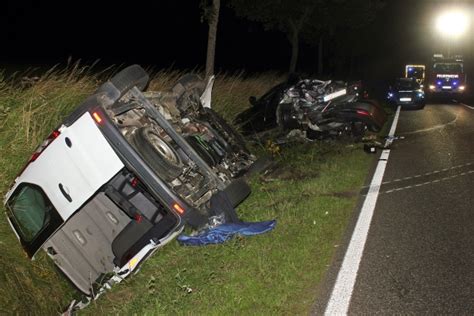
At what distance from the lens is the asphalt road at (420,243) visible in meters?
4.24

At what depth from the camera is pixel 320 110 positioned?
37.5ft

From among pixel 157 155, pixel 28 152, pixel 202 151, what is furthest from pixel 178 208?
pixel 28 152

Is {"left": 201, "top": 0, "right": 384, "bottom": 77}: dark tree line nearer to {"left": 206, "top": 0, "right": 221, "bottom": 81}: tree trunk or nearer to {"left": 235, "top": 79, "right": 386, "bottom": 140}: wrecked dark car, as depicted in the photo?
{"left": 206, "top": 0, "right": 221, "bottom": 81}: tree trunk

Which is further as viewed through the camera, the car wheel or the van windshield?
the car wheel

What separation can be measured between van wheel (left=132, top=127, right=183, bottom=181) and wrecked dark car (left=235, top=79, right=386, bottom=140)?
6.55 meters

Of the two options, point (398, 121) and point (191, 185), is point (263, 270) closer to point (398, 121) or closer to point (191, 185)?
point (191, 185)

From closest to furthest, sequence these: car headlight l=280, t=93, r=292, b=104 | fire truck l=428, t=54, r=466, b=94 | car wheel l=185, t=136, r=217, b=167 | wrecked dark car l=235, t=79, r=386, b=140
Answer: car wheel l=185, t=136, r=217, b=167 < wrecked dark car l=235, t=79, r=386, b=140 < car headlight l=280, t=93, r=292, b=104 < fire truck l=428, t=54, r=466, b=94

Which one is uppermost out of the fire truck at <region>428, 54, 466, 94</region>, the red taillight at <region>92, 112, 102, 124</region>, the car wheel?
the red taillight at <region>92, 112, 102, 124</region>

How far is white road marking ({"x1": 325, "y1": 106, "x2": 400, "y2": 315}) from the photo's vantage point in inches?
165

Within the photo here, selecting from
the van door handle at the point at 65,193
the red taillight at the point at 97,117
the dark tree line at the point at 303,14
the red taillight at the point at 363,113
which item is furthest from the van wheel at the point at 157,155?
the dark tree line at the point at 303,14

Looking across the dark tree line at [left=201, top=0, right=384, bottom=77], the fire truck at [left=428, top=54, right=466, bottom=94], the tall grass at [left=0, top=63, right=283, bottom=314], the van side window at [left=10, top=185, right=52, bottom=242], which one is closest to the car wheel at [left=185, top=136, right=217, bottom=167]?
the van side window at [left=10, top=185, right=52, bottom=242]

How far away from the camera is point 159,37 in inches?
1993

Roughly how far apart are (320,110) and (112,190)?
7247 millimetres

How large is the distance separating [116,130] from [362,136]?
8.04 meters
